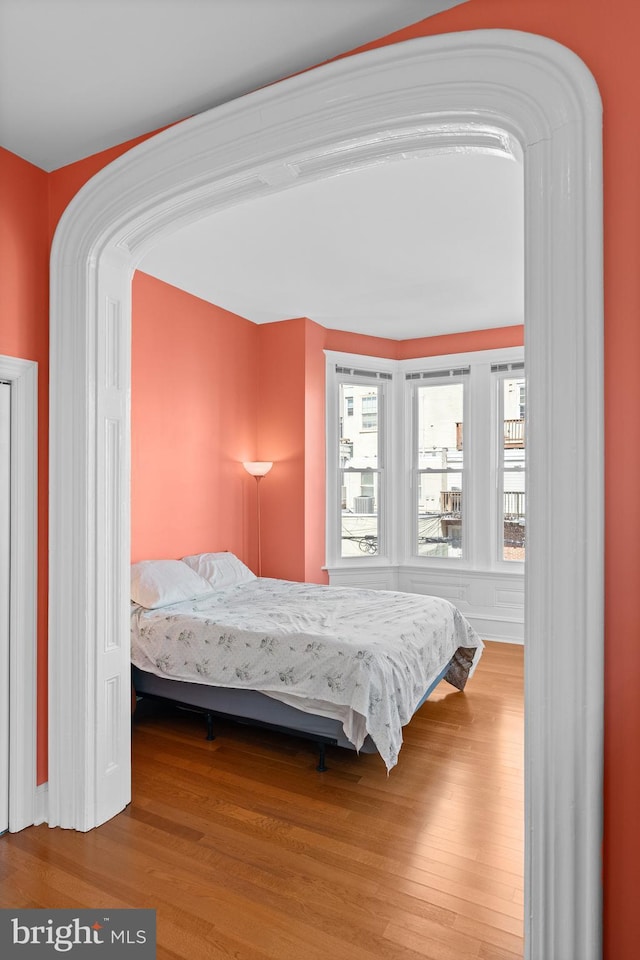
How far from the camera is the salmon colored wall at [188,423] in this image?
Result: 4.10 meters

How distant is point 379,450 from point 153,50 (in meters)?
4.58

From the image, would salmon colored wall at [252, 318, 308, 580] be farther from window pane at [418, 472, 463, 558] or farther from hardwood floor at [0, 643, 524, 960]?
hardwood floor at [0, 643, 524, 960]

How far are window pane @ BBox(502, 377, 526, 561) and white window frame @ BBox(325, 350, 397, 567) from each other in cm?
119

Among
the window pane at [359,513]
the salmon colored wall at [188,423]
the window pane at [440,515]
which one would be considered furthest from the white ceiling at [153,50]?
the window pane at [440,515]

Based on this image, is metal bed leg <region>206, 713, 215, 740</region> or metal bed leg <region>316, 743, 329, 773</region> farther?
metal bed leg <region>206, 713, 215, 740</region>

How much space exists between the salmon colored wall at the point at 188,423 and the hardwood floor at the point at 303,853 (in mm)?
1688

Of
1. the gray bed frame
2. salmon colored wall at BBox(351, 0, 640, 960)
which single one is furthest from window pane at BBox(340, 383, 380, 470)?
salmon colored wall at BBox(351, 0, 640, 960)

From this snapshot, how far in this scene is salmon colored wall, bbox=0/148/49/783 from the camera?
97.8 inches

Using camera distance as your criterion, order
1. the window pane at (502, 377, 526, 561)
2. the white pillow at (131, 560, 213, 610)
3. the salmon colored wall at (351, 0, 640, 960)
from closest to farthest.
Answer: the salmon colored wall at (351, 0, 640, 960)
the white pillow at (131, 560, 213, 610)
the window pane at (502, 377, 526, 561)

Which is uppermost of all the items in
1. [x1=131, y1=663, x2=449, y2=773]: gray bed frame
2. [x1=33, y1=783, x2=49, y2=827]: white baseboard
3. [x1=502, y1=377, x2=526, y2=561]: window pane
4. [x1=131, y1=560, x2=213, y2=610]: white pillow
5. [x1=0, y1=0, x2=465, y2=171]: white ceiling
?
[x1=0, y1=0, x2=465, y2=171]: white ceiling

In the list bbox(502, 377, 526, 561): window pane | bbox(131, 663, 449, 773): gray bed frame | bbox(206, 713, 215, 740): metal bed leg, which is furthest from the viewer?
bbox(502, 377, 526, 561): window pane

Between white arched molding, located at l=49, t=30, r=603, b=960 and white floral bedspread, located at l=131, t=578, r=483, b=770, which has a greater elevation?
white arched molding, located at l=49, t=30, r=603, b=960

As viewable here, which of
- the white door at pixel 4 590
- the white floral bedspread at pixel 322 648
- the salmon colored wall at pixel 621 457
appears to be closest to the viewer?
the salmon colored wall at pixel 621 457

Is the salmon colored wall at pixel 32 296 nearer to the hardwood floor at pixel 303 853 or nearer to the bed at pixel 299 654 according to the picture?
the hardwood floor at pixel 303 853
